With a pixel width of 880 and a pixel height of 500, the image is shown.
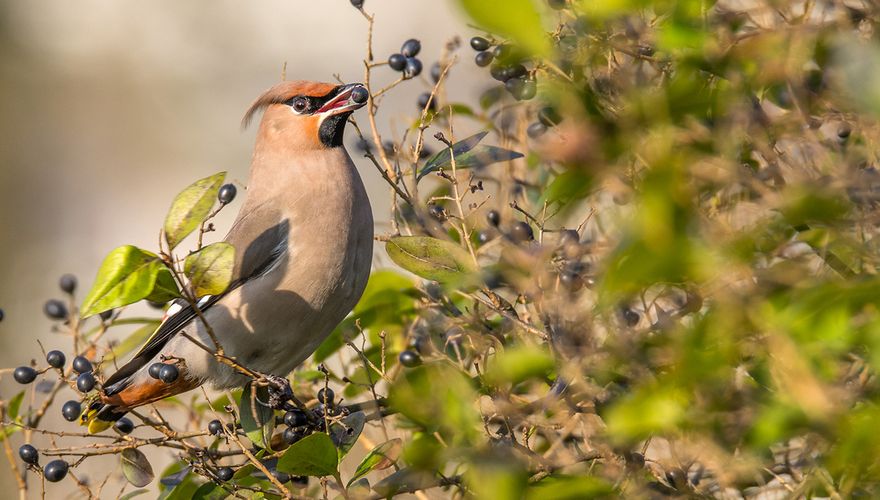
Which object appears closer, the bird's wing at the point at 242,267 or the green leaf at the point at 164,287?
the green leaf at the point at 164,287

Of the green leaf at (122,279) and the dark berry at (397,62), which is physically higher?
the green leaf at (122,279)

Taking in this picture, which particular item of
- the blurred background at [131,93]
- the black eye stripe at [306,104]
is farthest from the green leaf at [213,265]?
the blurred background at [131,93]

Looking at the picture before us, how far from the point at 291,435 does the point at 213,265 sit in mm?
783

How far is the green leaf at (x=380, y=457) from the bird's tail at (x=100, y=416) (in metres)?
1.19

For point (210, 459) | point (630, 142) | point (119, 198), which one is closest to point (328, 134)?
point (210, 459)

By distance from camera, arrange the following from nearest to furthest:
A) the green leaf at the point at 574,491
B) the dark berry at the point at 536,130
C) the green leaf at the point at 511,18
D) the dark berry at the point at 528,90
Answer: the green leaf at the point at 511,18
the green leaf at the point at 574,491
the dark berry at the point at 528,90
the dark berry at the point at 536,130

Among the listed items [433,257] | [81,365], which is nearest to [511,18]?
[433,257]

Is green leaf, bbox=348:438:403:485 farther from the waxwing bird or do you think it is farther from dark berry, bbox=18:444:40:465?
the waxwing bird

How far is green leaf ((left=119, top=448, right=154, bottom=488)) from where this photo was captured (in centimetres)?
236

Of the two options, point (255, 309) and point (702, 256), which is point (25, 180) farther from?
point (702, 256)

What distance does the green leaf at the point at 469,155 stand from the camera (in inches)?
84.5

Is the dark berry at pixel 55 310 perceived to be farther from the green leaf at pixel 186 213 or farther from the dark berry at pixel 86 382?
the green leaf at pixel 186 213

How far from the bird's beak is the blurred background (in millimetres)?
5372

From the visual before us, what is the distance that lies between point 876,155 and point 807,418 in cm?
86
